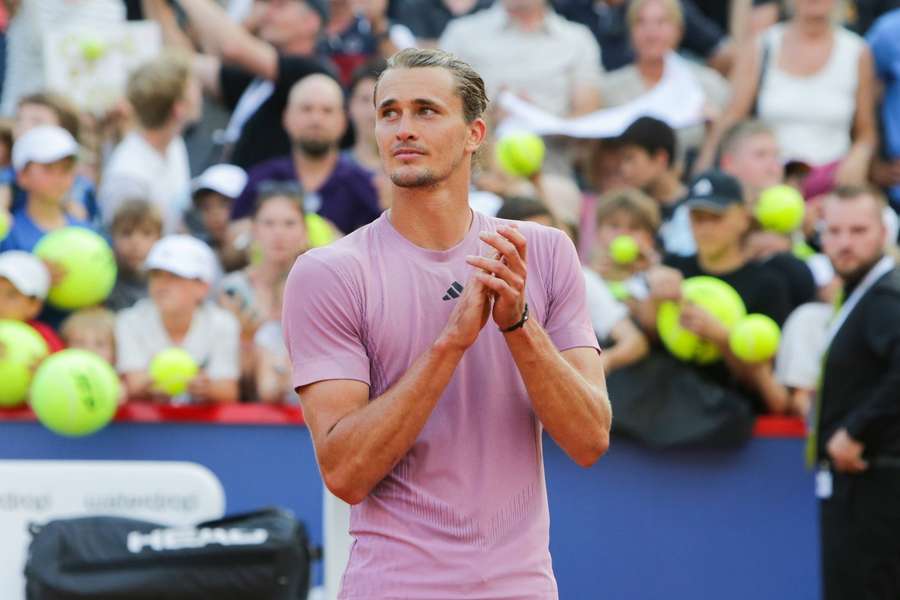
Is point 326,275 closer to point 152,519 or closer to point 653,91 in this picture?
point 152,519

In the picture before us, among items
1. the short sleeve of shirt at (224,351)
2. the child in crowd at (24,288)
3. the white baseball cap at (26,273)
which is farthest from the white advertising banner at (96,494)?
the white baseball cap at (26,273)

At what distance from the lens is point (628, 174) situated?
8.25m

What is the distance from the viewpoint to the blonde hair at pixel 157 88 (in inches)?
318

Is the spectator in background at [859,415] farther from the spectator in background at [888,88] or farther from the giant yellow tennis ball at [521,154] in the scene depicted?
the spectator in background at [888,88]

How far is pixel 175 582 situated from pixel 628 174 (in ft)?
11.5

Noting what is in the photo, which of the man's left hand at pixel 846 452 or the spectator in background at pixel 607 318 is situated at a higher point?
the spectator in background at pixel 607 318

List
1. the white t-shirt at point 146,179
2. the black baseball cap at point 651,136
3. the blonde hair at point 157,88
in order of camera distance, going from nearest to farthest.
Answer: the white t-shirt at point 146,179 → the blonde hair at point 157,88 → the black baseball cap at point 651,136

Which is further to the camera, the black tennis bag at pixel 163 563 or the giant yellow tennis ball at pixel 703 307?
the giant yellow tennis ball at pixel 703 307

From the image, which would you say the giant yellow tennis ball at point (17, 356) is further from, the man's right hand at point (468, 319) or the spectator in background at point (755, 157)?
the man's right hand at point (468, 319)

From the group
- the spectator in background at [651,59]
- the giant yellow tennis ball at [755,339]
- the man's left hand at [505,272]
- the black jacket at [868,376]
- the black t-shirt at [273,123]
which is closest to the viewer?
the man's left hand at [505,272]

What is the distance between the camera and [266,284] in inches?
280

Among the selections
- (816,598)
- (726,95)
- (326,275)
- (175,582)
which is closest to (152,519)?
(175,582)

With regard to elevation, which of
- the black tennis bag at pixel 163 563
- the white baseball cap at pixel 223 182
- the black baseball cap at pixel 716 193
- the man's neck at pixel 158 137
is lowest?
the black tennis bag at pixel 163 563

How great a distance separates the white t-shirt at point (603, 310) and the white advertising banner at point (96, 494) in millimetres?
1779
